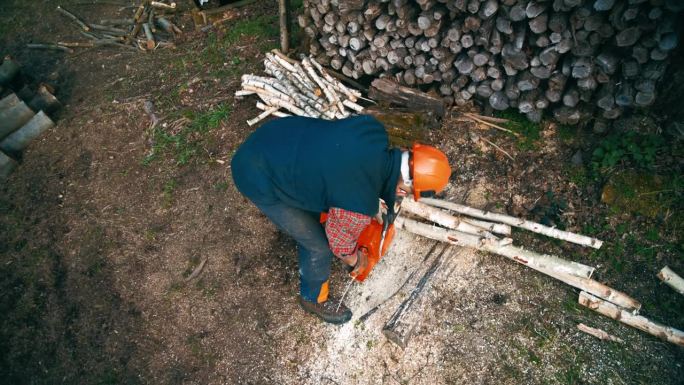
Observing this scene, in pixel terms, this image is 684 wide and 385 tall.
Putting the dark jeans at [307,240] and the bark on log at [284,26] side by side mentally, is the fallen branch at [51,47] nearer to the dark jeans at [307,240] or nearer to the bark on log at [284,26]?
the bark on log at [284,26]

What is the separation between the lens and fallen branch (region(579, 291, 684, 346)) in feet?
11.9

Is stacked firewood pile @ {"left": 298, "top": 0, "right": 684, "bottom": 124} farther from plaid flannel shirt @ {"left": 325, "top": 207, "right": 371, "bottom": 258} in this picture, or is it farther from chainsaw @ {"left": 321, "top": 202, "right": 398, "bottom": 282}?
plaid flannel shirt @ {"left": 325, "top": 207, "right": 371, "bottom": 258}

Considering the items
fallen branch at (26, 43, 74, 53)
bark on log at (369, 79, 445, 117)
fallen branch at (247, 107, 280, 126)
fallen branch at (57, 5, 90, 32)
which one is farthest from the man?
fallen branch at (57, 5, 90, 32)

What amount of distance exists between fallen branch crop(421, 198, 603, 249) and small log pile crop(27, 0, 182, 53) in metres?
5.36

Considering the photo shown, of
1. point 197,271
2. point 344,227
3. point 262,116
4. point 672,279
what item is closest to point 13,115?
point 262,116

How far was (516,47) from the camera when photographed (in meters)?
4.36

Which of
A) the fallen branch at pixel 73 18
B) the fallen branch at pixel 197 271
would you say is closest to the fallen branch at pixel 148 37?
the fallen branch at pixel 73 18

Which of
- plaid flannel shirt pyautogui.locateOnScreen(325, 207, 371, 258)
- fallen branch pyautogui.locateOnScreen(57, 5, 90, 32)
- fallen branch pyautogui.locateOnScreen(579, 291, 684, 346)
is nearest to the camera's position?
plaid flannel shirt pyautogui.locateOnScreen(325, 207, 371, 258)

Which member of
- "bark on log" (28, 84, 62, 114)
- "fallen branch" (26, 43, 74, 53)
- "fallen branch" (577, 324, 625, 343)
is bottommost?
"fallen branch" (577, 324, 625, 343)

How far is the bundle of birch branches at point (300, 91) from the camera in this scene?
5.34 m

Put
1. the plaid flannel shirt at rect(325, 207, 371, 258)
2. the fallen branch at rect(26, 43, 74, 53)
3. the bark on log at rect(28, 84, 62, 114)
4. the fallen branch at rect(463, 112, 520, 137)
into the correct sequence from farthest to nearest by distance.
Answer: the fallen branch at rect(26, 43, 74, 53) → the bark on log at rect(28, 84, 62, 114) → the fallen branch at rect(463, 112, 520, 137) → the plaid flannel shirt at rect(325, 207, 371, 258)

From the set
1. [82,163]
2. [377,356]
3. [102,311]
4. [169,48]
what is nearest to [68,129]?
[82,163]

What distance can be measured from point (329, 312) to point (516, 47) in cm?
332

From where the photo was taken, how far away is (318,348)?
3994mm
